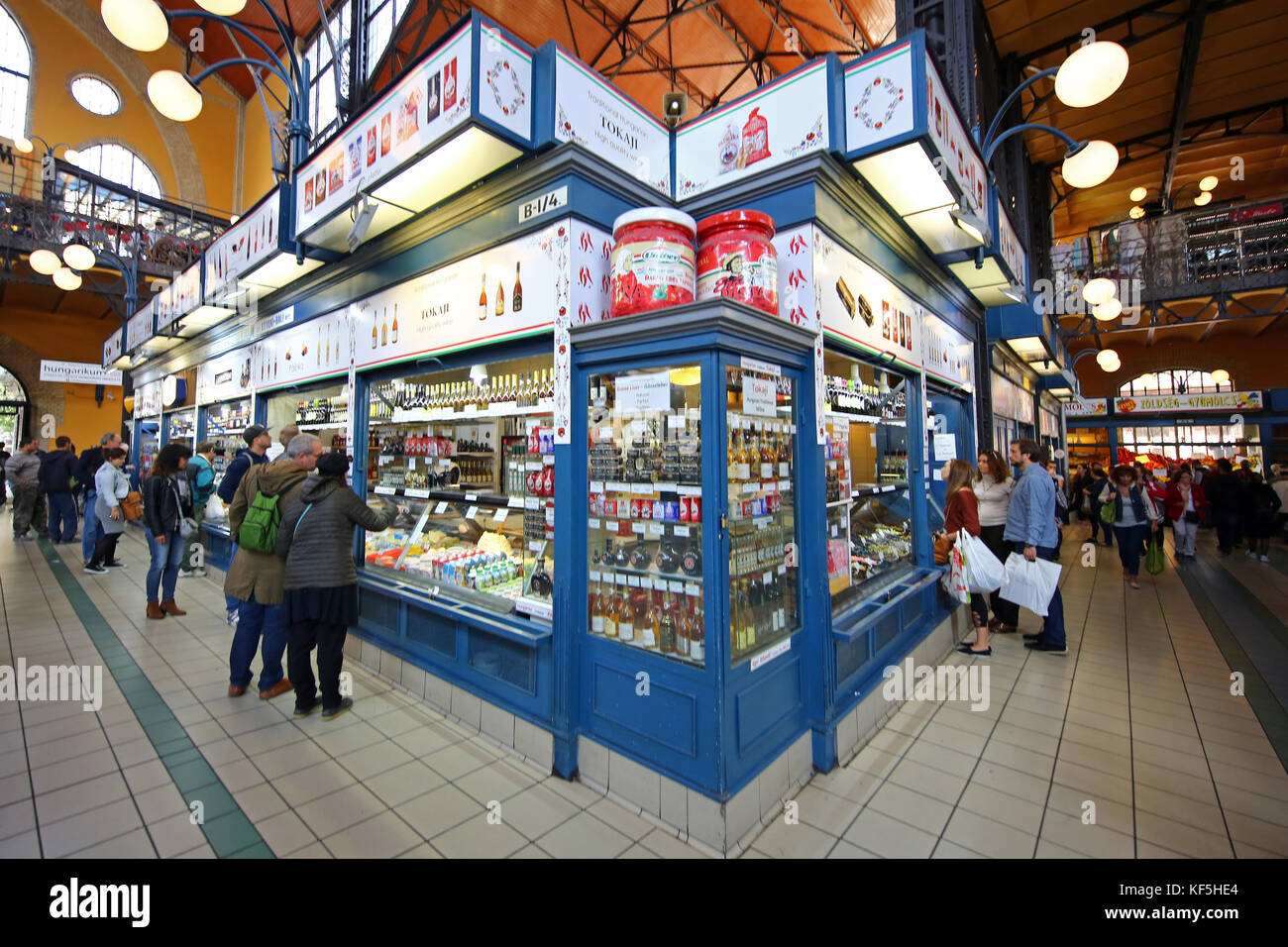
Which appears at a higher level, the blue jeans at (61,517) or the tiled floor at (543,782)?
the blue jeans at (61,517)

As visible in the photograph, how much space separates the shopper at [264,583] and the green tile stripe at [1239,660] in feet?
19.5

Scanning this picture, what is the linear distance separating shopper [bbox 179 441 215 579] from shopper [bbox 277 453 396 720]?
3.38 m

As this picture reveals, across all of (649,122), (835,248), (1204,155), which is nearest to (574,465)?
(835,248)

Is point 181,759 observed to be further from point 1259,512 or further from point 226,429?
point 1259,512

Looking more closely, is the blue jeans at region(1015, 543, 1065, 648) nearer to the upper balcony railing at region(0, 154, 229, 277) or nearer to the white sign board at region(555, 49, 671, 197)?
the white sign board at region(555, 49, 671, 197)

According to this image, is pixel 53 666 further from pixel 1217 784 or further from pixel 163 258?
pixel 163 258

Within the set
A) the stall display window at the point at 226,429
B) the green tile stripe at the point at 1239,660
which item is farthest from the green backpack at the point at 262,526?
the green tile stripe at the point at 1239,660

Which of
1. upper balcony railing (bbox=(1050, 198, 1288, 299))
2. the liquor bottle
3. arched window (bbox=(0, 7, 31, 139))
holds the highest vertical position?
arched window (bbox=(0, 7, 31, 139))

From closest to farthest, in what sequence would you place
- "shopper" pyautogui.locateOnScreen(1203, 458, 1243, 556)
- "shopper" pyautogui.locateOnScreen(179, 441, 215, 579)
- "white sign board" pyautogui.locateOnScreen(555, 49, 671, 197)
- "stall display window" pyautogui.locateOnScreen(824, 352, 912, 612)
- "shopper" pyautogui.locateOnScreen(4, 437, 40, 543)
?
"white sign board" pyautogui.locateOnScreen(555, 49, 671, 197), "stall display window" pyautogui.locateOnScreen(824, 352, 912, 612), "shopper" pyautogui.locateOnScreen(179, 441, 215, 579), "shopper" pyautogui.locateOnScreen(4, 437, 40, 543), "shopper" pyautogui.locateOnScreen(1203, 458, 1243, 556)

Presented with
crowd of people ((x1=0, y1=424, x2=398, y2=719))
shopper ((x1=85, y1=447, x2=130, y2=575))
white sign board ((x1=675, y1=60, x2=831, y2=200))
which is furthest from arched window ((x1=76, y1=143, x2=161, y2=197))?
white sign board ((x1=675, y1=60, x2=831, y2=200))

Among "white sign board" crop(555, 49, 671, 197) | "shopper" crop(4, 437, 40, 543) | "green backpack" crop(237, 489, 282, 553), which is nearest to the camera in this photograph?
"white sign board" crop(555, 49, 671, 197)

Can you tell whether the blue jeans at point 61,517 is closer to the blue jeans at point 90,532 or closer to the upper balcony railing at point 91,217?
the blue jeans at point 90,532

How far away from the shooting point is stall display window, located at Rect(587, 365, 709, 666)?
8.71ft

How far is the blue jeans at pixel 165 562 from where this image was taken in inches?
213
